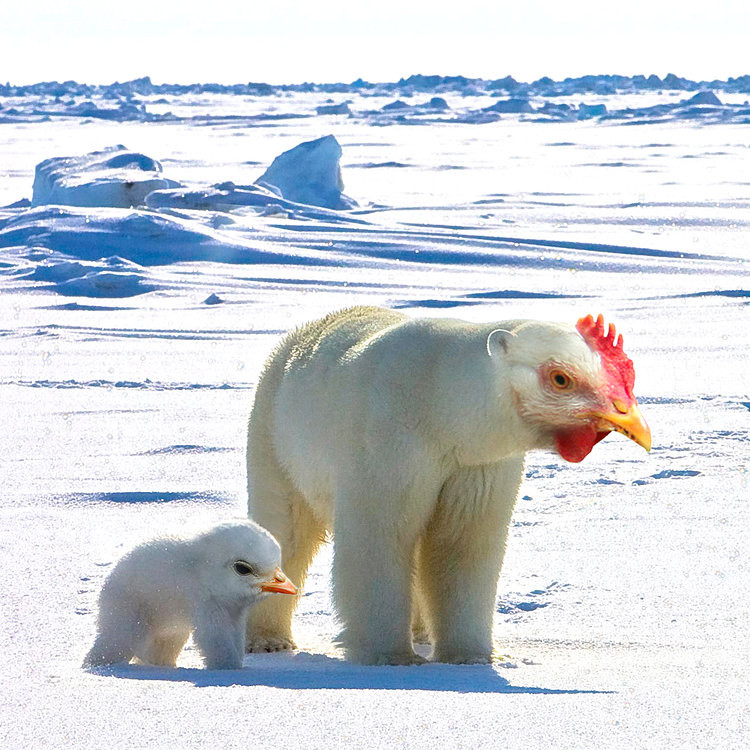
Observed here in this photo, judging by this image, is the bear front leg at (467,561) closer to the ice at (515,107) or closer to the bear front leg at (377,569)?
the bear front leg at (377,569)

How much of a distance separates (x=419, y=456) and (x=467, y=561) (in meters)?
0.41

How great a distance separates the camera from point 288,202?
47.2ft

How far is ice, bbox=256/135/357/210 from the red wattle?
12.3 metres

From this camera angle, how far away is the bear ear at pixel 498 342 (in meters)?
3.04

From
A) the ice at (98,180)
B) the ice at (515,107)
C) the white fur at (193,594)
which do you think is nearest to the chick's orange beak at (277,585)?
the white fur at (193,594)

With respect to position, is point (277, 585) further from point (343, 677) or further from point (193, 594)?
point (343, 677)

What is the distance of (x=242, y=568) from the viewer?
11.0ft

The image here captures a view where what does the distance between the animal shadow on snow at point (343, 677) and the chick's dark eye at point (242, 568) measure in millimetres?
244

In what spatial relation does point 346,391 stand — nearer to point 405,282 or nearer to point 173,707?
point 173,707

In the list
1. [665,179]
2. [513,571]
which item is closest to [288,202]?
[665,179]

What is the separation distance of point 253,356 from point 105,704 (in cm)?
534

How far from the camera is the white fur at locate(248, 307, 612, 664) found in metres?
3.05

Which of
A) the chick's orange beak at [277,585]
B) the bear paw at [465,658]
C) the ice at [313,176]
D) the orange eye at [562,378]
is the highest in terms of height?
the orange eye at [562,378]

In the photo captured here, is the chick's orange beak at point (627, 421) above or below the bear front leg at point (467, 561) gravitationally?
above
